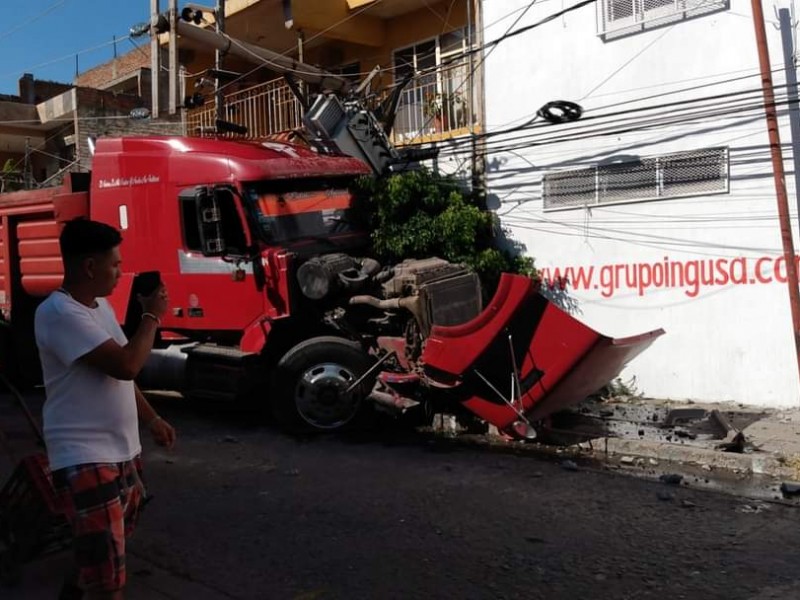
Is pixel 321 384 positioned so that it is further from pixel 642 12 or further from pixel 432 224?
pixel 642 12

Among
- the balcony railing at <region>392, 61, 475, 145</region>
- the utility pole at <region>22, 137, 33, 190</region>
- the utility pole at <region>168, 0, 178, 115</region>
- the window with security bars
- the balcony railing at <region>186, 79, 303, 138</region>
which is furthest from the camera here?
the utility pole at <region>22, 137, 33, 190</region>

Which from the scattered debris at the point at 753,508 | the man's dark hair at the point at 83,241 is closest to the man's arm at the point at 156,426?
the man's dark hair at the point at 83,241

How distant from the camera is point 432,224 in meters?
9.73

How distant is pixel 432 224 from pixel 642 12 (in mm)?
3596

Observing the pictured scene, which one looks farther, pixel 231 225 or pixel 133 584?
pixel 231 225

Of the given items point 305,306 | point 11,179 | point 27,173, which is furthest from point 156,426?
point 11,179

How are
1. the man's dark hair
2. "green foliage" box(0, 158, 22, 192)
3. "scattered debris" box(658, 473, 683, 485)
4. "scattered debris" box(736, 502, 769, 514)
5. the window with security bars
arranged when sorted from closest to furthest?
the man's dark hair, "scattered debris" box(736, 502, 769, 514), "scattered debris" box(658, 473, 683, 485), the window with security bars, "green foliage" box(0, 158, 22, 192)

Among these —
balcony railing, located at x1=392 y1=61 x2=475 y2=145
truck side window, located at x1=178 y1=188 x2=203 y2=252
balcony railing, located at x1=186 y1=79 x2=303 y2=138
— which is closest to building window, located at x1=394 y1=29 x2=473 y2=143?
balcony railing, located at x1=392 y1=61 x2=475 y2=145

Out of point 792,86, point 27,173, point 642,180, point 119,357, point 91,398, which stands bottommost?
point 91,398

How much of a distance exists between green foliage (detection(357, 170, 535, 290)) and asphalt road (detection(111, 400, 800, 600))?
2.89 metres

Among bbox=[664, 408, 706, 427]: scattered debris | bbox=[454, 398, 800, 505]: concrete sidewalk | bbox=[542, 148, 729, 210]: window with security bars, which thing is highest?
bbox=[542, 148, 729, 210]: window with security bars

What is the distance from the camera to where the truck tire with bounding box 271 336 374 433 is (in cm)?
790

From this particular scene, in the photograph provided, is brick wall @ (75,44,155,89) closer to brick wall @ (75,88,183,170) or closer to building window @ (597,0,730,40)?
brick wall @ (75,88,183,170)

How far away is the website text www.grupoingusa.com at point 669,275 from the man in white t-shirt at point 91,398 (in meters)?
7.41
